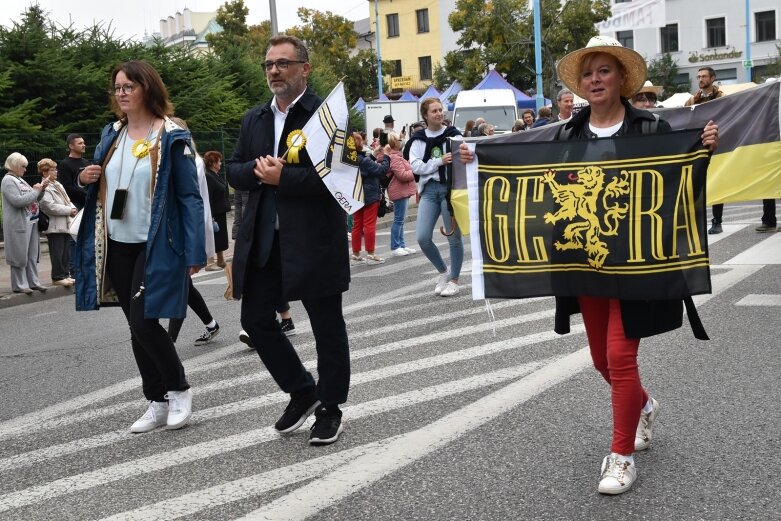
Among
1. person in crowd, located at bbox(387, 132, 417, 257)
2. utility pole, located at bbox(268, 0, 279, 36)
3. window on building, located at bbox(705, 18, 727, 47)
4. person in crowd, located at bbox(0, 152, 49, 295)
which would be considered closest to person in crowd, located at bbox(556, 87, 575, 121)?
person in crowd, located at bbox(387, 132, 417, 257)

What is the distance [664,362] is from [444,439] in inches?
81.5

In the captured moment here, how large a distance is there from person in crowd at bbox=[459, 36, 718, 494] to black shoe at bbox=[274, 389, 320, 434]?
4.57 ft

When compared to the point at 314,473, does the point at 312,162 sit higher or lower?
higher

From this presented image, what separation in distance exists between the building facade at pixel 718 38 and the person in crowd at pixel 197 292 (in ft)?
185

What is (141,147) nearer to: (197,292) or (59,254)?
(197,292)

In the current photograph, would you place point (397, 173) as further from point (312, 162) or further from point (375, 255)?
point (312, 162)

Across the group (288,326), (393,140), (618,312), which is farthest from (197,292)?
(393,140)

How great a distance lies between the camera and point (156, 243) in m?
5.44

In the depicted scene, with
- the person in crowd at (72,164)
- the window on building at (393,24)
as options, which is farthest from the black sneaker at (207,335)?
the window on building at (393,24)

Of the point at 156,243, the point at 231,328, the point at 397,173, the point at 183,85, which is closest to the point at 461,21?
the point at 183,85

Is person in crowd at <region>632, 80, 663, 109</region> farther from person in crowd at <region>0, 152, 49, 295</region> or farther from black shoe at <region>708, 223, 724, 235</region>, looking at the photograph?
person in crowd at <region>0, 152, 49, 295</region>

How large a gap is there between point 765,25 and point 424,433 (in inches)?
2406

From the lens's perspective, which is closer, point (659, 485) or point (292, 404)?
point (659, 485)

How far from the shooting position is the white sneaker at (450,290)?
10.4 m
